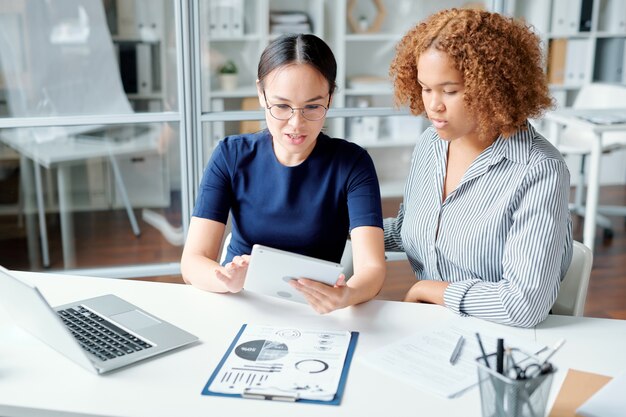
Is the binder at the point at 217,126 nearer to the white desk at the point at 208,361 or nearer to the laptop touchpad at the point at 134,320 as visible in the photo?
the white desk at the point at 208,361

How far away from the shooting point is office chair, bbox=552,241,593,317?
174 centimetres

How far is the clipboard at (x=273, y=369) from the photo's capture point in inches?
48.3

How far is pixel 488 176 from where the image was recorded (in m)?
1.73

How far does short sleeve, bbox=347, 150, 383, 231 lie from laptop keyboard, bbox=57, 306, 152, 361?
626 mm

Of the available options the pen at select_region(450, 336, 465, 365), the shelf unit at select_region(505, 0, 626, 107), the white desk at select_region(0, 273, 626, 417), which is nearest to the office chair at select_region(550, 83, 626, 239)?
the shelf unit at select_region(505, 0, 626, 107)

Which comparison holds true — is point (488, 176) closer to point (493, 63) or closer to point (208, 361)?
point (493, 63)

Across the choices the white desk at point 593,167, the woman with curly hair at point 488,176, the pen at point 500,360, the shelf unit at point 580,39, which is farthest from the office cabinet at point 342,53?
the pen at point 500,360

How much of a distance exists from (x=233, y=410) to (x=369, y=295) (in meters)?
0.53

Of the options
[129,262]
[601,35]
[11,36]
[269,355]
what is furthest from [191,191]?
[601,35]

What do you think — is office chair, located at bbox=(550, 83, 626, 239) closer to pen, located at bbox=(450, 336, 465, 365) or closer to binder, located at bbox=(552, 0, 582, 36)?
binder, located at bbox=(552, 0, 582, 36)

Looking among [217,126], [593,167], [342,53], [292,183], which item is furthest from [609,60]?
[292,183]

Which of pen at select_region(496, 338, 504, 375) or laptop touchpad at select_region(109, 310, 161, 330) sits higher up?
pen at select_region(496, 338, 504, 375)

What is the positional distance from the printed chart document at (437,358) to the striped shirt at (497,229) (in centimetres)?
9

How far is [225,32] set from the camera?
3.49 metres
